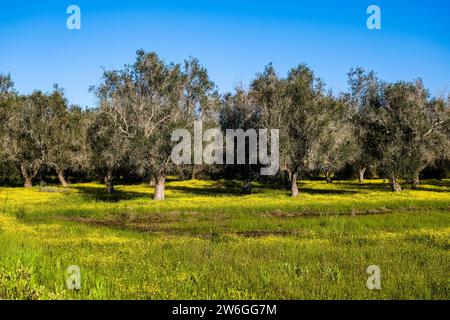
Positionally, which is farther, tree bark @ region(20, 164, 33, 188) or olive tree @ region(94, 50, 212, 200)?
tree bark @ region(20, 164, 33, 188)

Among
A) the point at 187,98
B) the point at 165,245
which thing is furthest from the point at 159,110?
the point at 165,245

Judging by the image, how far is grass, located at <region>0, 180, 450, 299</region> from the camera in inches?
503

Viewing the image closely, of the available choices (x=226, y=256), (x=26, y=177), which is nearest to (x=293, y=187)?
(x=226, y=256)

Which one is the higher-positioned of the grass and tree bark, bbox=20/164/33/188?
tree bark, bbox=20/164/33/188

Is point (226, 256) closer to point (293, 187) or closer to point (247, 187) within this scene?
point (293, 187)

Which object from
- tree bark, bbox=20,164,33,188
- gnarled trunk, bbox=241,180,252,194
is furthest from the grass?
tree bark, bbox=20,164,33,188

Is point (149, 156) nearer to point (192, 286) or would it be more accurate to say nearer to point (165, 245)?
point (165, 245)

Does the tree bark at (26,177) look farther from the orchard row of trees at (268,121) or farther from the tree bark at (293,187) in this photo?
Result: the tree bark at (293,187)

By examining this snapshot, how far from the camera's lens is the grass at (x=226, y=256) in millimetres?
12781

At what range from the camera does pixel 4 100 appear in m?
75.8

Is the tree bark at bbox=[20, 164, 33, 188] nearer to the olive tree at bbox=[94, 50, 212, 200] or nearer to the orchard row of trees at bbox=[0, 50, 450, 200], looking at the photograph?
the orchard row of trees at bbox=[0, 50, 450, 200]

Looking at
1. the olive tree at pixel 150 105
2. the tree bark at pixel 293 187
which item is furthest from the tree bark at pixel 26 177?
the tree bark at pixel 293 187

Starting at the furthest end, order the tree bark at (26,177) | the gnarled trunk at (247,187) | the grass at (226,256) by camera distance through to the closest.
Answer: the tree bark at (26,177), the gnarled trunk at (247,187), the grass at (226,256)
